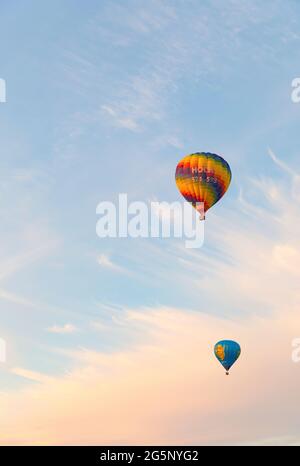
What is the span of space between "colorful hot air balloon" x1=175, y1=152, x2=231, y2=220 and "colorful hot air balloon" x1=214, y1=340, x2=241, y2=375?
73.5 ft

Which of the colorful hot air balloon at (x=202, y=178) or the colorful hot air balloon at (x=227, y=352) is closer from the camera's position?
the colorful hot air balloon at (x=202, y=178)

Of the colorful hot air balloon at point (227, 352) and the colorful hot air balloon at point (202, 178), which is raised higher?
the colorful hot air balloon at point (202, 178)

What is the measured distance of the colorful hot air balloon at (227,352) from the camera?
104125 millimetres

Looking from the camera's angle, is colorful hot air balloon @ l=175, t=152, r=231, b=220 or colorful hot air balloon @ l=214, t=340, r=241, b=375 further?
colorful hot air balloon @ l=214, t=340, r=241, b=375

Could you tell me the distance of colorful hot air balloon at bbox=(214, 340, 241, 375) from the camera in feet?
342

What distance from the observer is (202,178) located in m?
94.4

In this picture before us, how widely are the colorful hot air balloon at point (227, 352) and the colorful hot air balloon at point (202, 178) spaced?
22.4 meters

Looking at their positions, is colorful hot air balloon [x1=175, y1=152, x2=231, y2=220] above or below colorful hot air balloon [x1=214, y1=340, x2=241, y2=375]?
above

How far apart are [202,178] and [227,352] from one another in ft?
95.1

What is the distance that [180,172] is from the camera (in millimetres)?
96562

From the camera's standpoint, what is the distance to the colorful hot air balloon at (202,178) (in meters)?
94.6
